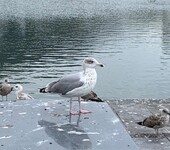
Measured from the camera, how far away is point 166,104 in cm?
1302

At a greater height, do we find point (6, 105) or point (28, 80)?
point (6, 105)

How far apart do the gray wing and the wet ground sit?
1560 millimetres

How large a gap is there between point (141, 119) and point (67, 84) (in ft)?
7.81

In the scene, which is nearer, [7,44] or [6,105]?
A: [6,105]

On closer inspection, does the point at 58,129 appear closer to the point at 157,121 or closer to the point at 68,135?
the point at 68,135

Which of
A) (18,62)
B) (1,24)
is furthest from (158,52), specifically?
(1,24)

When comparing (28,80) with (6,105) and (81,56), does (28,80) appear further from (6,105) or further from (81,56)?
(6,105)

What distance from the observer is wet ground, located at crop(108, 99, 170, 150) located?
862 centimetres

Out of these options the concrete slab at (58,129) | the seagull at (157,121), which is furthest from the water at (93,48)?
the concrete slab at (58,129)

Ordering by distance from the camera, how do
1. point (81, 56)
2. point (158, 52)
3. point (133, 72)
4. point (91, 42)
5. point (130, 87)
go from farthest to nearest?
point (91, 42) < point (158, 52) < point (81, 56) < point (133, 72) < point (130, 87)

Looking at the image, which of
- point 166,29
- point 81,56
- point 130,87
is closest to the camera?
point 130,87

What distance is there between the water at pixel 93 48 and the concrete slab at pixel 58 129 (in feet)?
47.1

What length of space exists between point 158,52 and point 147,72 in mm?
10016

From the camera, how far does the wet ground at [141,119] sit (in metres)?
8.62
